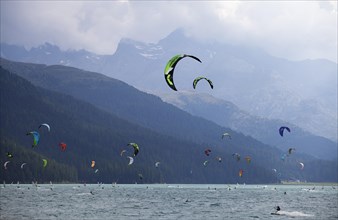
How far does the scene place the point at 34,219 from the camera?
304 ft

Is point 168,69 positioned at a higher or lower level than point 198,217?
higher

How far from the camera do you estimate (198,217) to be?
103938 millimetres

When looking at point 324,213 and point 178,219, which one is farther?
point 324,213

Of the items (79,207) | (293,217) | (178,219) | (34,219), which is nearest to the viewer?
(34,219)

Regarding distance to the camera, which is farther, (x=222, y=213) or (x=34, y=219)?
(x=222, y=213)

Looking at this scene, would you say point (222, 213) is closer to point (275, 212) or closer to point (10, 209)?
point (275, 212)

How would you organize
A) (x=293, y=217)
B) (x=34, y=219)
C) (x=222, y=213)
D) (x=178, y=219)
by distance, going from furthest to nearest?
(x=222, y=213) → (x=293, y=217) → (x=178, y=219) → (x=34, y=219)

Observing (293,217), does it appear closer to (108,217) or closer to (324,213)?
(324,213)

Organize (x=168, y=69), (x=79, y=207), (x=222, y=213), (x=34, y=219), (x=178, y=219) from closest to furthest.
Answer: (x=168, y=69)
(x=34, y=219)
(x=178, y=219)
(x=222, y=213)
(x=79, y=207)

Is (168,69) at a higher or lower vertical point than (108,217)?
higher

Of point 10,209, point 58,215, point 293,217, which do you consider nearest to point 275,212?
point 293,217

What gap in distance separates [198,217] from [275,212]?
712 inches

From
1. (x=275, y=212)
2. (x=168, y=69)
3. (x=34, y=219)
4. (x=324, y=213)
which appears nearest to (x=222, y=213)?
(x=275, y=212)

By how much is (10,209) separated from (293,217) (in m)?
51.0
